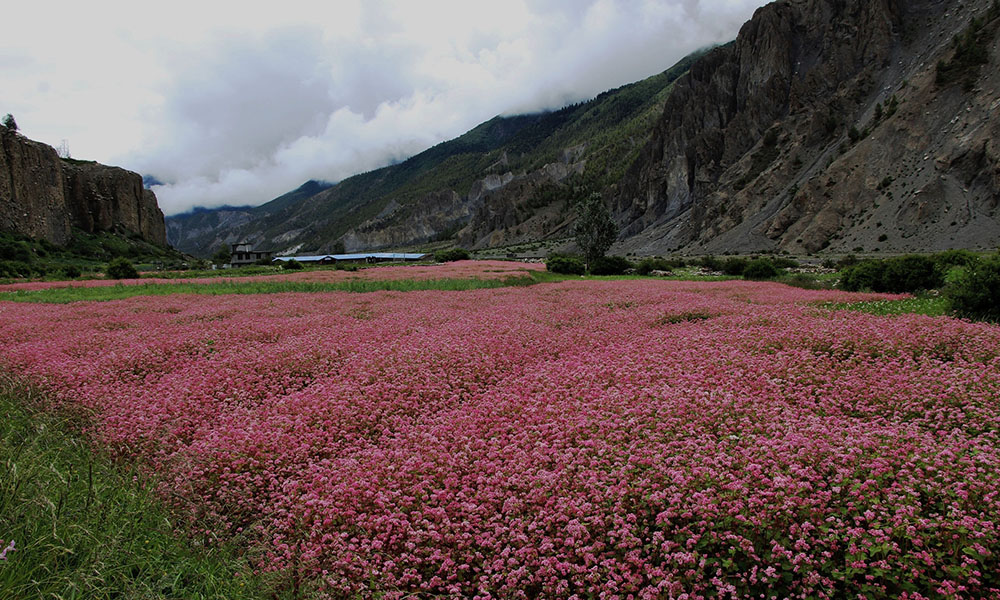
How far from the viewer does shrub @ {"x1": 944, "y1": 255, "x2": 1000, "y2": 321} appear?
12914mm

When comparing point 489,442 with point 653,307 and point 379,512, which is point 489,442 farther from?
point 653,307

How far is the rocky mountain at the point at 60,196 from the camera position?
9250cm

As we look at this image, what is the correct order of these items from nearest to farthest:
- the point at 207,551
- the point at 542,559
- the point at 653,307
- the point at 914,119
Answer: the point at 542,559, the point at 207,551, the point at 653,307, the point at 914,119

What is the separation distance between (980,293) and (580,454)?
15.4m

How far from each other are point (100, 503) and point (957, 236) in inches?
3704

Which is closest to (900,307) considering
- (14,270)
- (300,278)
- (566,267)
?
(300,278)

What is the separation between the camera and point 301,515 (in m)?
4.87

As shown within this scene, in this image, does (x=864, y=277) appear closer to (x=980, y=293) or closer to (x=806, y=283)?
(x=806, y=283)

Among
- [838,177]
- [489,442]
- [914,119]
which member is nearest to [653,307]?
[489,442]

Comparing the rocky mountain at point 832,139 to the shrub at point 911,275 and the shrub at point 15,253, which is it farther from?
the shrub at point 15,253

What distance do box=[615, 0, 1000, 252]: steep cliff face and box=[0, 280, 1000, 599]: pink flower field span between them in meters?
82.9

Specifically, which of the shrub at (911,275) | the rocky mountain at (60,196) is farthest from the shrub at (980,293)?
Answer: the rocky mountain at (60,196)

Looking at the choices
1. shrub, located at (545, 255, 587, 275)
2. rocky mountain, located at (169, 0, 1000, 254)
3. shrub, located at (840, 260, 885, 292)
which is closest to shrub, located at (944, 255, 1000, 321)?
shrub, located at (840, 260, 885, 292)

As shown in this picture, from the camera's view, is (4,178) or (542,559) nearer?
(542,559)
